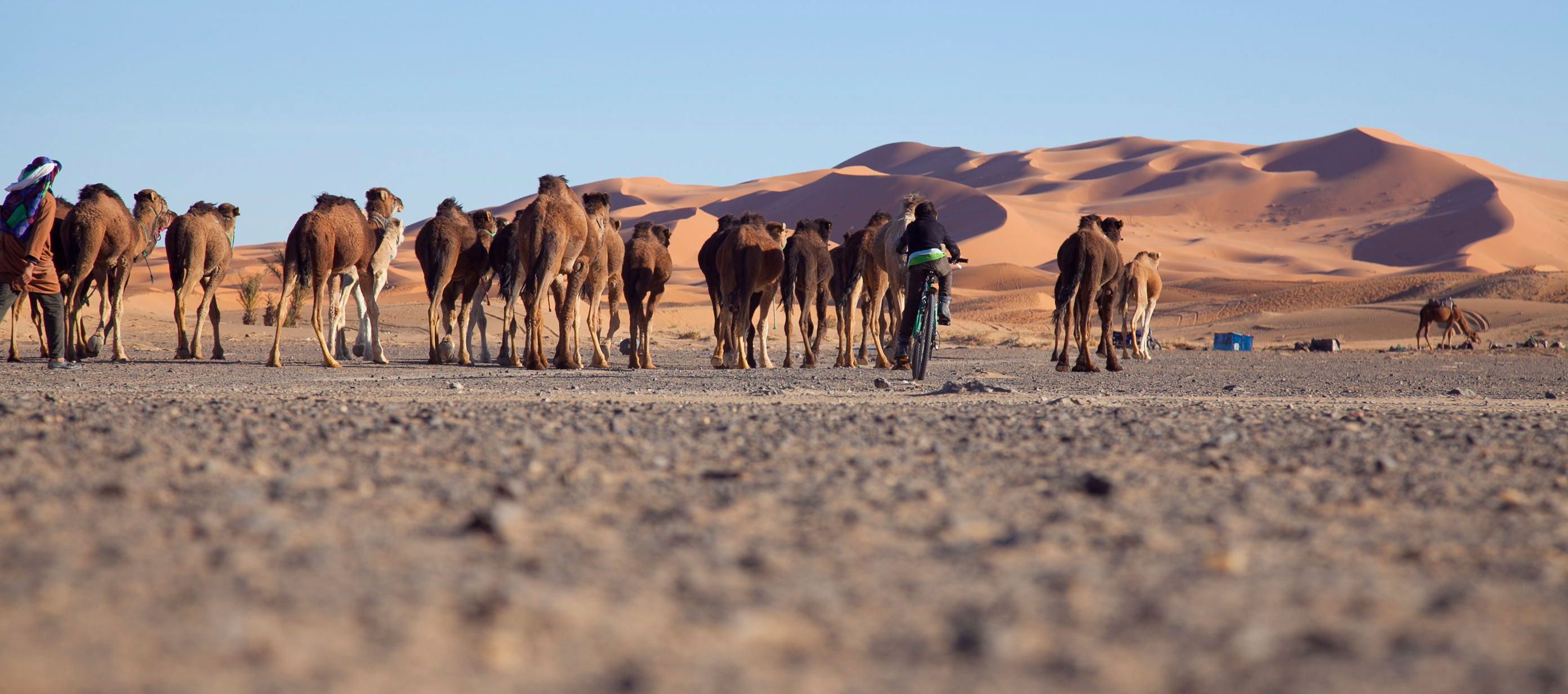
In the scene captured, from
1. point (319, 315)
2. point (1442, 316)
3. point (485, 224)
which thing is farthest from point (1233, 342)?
point (319, 315)

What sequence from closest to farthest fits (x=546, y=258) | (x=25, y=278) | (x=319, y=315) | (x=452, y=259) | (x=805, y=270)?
(x=25, y=278) → (x=546, y=258) → (x=319, y=315) → (x=452, y=259) → (x=805, y=270)

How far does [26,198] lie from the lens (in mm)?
13062

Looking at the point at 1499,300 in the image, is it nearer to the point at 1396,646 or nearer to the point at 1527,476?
the point at 1527,476

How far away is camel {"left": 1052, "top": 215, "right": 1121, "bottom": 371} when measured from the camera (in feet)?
52.5

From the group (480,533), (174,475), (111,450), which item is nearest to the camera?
(480,533)

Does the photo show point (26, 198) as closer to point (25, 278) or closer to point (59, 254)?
point (25, 278)

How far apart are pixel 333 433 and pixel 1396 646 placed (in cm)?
463

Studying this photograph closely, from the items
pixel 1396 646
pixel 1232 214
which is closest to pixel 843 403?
pixel 1396 646

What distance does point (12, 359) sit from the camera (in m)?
16.1

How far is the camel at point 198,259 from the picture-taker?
58.0ft

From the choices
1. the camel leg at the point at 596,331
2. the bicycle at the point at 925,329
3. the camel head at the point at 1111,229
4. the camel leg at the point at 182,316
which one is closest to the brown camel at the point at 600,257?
the camel leg at the point at 596,331

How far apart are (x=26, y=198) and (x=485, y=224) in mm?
6626

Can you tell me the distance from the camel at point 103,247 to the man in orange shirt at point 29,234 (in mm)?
2222

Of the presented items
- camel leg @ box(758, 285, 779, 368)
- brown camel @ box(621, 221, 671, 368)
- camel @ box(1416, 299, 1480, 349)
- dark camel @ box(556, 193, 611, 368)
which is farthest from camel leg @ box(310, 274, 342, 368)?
camel @ box(1416, 299, 1480, 349)
